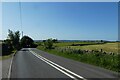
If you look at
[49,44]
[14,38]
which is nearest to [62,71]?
[49,44]

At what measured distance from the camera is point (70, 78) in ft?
46.3

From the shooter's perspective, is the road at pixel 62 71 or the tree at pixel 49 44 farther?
the tree at pixel 49 44

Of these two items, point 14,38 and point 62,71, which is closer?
point 62,71

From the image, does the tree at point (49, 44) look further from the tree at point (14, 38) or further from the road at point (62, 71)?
the road at point (62, 71)

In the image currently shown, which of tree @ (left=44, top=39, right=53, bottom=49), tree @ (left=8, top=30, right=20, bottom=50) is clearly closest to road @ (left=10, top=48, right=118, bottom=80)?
tree @ (left=44, top=39, right=53, bottom=49)

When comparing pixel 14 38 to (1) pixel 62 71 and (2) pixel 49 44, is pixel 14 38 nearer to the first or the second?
(2) pixel 49 44

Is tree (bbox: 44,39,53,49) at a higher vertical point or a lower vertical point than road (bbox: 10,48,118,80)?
higher

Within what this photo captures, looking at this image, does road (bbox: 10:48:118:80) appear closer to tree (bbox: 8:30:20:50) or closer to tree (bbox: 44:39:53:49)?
tree (bbox: 44:39:53:49)

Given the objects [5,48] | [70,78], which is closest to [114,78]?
[70,78]

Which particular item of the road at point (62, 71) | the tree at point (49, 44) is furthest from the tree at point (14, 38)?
the road at point (62, 71)

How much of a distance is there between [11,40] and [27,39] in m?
35.5

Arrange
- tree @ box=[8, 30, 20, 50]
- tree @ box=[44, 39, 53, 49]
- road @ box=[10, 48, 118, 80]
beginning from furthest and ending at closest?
tree @ box=[8, 30, 20, 50]
tree @ box=[44, 39, 53, 49]
road @ box=[10, 48, 118, 80]

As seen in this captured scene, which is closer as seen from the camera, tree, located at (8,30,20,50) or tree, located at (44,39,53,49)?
tree, located at (44,39,53,49)

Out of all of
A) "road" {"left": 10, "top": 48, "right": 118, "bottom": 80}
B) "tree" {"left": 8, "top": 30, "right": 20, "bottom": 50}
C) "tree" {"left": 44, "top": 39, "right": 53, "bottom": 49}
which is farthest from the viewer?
"tree" {"left": 8, "top": 30, "right": 20, "bottom": 50}
